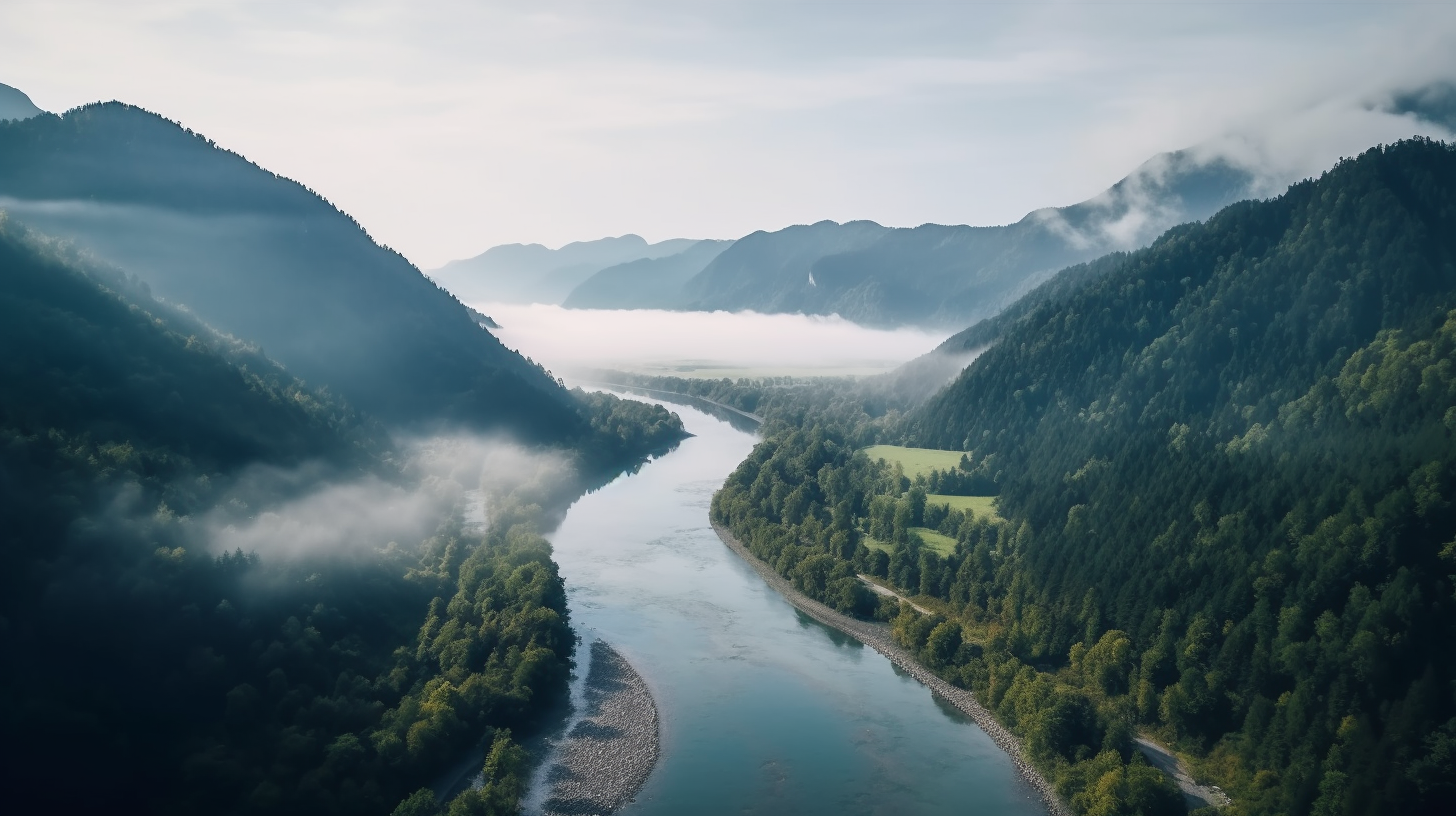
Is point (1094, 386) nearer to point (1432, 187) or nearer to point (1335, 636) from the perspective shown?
point (1432, 187)

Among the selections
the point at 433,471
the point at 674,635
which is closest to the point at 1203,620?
the point at 674,635

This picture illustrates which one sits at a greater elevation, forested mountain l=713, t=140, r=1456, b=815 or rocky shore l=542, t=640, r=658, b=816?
forested mountain l=713, t=140, r=1456, b=815

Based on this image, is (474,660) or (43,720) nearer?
(43,720)

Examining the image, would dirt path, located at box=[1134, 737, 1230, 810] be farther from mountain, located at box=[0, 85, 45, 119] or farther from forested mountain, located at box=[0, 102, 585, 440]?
mountain, located at box=[0, 85, 45, 119]

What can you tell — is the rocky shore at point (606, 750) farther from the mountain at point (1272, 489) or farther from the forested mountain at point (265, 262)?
the forested mountain at point (265, 262)

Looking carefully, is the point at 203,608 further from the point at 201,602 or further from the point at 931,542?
the point at 931,542

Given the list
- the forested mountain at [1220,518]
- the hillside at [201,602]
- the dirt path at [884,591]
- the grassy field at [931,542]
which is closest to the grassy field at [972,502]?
the forested mountain at [1220,518]

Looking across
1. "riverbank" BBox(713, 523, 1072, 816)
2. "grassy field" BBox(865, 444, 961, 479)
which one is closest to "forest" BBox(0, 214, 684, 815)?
"riverbank" BBox(713, 523, 1072, 816)
